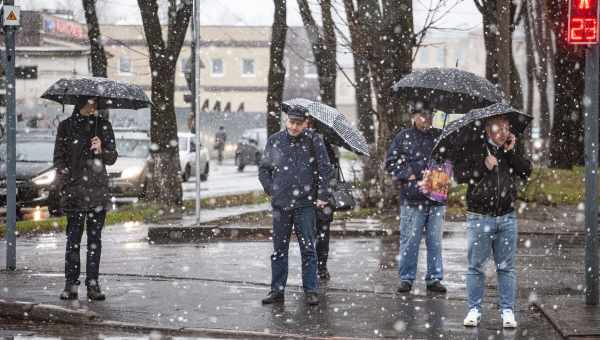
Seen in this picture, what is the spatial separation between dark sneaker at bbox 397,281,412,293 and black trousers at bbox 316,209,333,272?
3.46 ft

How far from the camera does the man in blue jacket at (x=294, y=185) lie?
9.73m

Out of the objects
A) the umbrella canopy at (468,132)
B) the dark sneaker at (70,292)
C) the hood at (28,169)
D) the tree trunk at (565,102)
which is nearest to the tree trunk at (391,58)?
the hood at (28,169)

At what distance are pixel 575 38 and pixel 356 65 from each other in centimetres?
1807

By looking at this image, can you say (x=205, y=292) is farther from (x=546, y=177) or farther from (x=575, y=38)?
(x=546, y=177)

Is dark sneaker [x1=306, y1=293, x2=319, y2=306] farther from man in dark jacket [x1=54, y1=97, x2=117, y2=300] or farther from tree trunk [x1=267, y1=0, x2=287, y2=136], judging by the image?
tree trunk [x1=267, y1=0, x2=287, y2=136]

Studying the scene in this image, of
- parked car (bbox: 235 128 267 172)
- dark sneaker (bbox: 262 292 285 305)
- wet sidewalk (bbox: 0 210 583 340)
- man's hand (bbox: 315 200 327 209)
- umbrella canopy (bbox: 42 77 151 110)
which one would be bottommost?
parked car (bbox: 235 128 267 172)

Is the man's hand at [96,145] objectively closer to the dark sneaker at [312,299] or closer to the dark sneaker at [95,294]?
the dark sneaker at [95,294]

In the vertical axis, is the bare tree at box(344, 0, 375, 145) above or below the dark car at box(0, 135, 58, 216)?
above

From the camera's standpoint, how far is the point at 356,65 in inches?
1074

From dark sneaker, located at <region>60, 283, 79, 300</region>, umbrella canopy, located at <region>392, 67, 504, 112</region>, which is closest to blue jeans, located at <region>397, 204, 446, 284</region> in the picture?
umbrella canopy, located at <region>392, 67, 504, 112</region>

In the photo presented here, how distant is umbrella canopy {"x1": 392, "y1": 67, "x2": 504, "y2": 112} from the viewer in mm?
10422

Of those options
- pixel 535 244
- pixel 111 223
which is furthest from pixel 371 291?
pixel 111 223

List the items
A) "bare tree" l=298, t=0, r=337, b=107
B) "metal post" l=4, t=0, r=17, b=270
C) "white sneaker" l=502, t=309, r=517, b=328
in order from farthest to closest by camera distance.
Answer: "bare tree" l=298, t=0, r=337, b=107 → "metal post" l=4, t=0, r=17, b=270 → "white sneaker" l=502, t=309, r=517, b=328

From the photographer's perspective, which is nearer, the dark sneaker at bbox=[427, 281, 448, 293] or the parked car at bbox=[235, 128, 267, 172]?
the dark sneaker at bbox=[427, 281, 448, 293]
